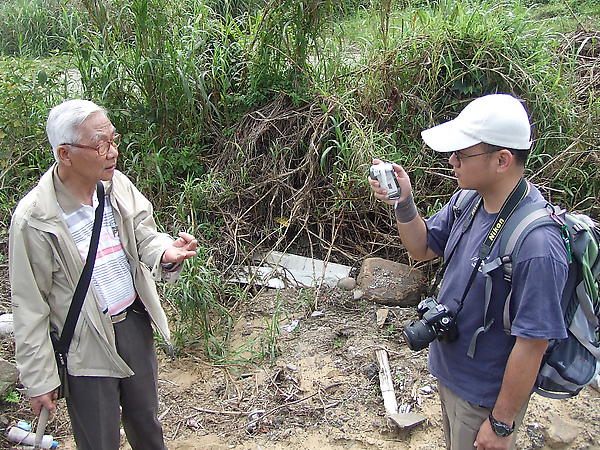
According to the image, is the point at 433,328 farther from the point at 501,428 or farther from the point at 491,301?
the point at 501,428

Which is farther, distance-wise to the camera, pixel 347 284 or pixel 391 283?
pixel 347 284

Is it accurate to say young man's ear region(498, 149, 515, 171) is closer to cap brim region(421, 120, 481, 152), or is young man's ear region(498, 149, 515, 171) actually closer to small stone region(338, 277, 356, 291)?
cap brim region(421, 120, 481, 152)

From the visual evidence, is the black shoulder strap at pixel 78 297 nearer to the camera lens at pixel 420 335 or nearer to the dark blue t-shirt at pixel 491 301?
the camera lens at pixel 420 335

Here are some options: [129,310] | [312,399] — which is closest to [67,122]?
[129,310]

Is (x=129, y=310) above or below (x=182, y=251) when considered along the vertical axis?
below

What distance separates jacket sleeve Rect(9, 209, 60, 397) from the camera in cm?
184

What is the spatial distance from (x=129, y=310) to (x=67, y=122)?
832mm

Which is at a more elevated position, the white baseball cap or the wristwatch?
the white baseball cap

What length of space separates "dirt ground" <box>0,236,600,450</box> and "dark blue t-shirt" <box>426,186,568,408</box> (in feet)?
3.69

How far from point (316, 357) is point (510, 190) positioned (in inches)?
83.6

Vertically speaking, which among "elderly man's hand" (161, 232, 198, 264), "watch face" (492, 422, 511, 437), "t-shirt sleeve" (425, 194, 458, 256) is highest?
"t-shirt sleeve" (425, 194, 458, 256)

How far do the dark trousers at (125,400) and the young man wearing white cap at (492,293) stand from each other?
1.27 metres

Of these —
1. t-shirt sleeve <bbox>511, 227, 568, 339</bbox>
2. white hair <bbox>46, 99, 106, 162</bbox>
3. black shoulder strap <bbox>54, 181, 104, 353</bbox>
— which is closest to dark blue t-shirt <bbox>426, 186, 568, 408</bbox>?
t-shirt sleeve <bbox>511, 227, 568, 339</bbox>

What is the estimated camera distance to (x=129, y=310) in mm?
2176
